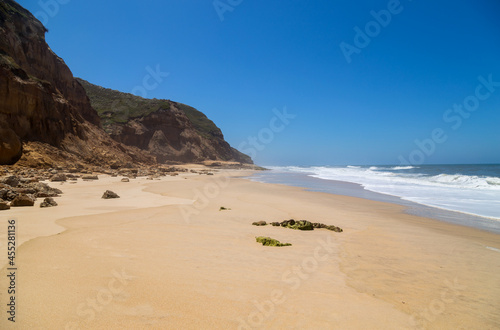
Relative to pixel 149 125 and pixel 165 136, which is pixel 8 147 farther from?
pixel 165 136

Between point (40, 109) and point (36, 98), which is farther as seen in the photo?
point (40, 109)

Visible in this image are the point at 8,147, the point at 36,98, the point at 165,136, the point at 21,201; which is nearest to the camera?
the point at 21,201

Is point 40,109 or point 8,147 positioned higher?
point 40,109

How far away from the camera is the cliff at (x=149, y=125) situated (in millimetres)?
52312

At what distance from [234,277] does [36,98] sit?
2569 cm

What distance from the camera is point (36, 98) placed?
69.5 feet

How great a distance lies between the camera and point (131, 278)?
10.3 ft

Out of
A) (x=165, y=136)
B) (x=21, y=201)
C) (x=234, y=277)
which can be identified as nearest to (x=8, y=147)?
(x=21, y=201)

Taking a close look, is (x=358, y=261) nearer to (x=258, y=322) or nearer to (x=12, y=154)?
(x=258, y=322)

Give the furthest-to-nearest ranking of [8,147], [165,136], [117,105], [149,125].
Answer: [165,136] < [149,125] < [117,105] < [8,147]

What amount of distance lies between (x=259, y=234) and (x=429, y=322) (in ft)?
12.6

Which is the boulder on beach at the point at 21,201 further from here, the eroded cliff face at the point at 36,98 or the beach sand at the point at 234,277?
the eroded cliff face at the point at 36,98

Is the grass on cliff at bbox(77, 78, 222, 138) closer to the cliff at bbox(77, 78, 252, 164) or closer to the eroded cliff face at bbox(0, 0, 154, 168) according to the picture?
the cliff at bbox(77, 78, 252, 164)

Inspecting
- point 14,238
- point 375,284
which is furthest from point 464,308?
point 14,238
